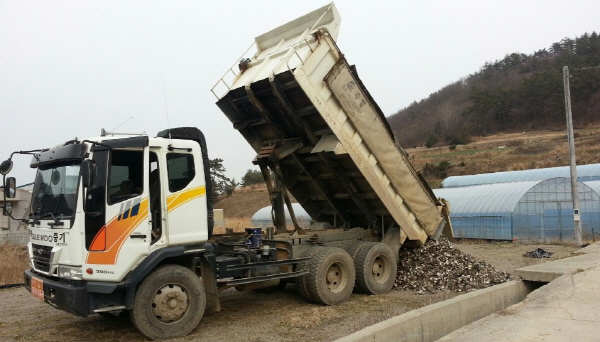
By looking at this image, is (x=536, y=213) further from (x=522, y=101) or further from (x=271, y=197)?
(x=522, y=101)

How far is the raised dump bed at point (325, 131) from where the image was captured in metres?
8.02

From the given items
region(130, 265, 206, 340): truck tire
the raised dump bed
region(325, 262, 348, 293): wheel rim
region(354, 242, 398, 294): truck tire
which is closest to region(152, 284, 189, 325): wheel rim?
region(130, 265, 206, 340): truck tire

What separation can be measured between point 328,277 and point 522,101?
7539cm

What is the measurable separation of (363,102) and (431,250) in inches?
142

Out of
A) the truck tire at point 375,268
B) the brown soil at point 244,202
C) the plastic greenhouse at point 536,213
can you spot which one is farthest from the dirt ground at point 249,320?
the brown soil at point 244,202

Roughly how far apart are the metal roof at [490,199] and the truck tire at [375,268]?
455 inches

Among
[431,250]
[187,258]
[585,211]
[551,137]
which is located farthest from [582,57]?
[187,258]

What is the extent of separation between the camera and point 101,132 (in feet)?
22.0

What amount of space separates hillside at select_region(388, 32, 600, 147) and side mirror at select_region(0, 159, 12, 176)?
223ft

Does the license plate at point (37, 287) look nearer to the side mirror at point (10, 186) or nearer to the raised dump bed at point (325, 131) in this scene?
the side mirror at point (10, 186)

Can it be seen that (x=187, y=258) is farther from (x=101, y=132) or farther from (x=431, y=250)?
(x=431, y=250)

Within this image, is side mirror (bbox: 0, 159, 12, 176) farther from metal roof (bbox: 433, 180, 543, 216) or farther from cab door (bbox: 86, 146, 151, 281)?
metal roof (bbox: 433, 180, 543, 216)

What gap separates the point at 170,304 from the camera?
6.30 meters

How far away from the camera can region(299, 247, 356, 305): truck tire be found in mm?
8164
